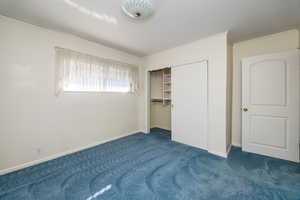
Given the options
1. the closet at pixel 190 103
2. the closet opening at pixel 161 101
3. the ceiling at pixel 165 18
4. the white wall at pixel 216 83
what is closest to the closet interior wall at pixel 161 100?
the closet opening at pixel 161 101

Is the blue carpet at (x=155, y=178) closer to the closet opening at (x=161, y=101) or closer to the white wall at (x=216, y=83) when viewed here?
the white wall at (x=216, y=83)

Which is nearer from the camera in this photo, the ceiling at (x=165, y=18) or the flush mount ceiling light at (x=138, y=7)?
the flush mount ceiling light at (x=138, y=7)

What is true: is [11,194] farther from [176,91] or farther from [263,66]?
[263,66]

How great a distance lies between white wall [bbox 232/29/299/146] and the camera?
2373mm

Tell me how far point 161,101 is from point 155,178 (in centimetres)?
304

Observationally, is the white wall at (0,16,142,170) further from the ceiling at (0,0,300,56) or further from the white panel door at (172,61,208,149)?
the white panel door at (172,61,208,149)

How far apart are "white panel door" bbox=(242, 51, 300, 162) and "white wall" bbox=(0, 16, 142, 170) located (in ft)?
11.3

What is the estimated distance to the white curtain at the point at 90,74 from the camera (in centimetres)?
246

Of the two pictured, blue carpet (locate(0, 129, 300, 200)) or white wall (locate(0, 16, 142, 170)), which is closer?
blue carpet (locate(0, 129, 300, 200))

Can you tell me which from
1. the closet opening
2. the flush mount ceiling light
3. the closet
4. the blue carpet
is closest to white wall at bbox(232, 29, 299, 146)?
the blue carpet

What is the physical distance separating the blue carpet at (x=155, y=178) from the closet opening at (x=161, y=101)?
1.87 meters

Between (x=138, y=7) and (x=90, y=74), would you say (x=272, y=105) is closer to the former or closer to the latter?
(x=138, y=7)

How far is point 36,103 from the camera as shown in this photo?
2186mm

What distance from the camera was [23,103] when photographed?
2.06 m
